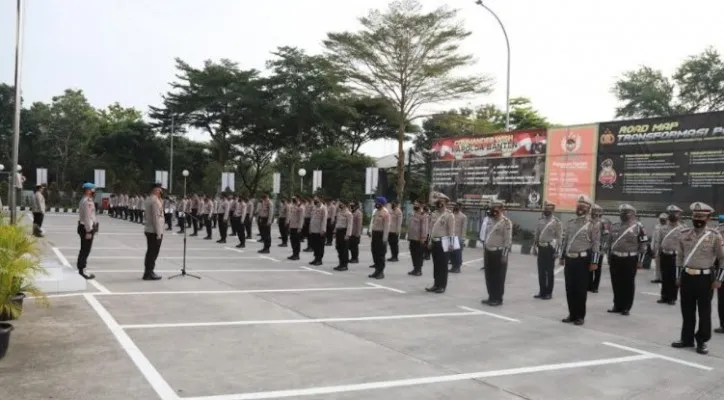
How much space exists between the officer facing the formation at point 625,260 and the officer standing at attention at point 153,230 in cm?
702

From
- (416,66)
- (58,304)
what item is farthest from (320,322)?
(416,66)

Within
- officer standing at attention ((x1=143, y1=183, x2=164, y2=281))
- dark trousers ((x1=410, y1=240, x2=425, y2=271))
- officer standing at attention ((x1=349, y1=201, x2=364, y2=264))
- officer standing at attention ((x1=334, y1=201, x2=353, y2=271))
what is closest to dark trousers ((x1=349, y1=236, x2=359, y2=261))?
officer standing at attention ((x1=349, y1=201, x2=364, y2=264))

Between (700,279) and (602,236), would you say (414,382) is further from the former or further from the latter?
(602,236)

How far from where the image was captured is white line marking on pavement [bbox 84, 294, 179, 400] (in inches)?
175

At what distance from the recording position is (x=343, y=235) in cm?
1304

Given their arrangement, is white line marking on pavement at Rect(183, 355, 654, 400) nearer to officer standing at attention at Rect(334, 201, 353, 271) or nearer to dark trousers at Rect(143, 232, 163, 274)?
dark trousers at Rect(143, 232, 163, 274)

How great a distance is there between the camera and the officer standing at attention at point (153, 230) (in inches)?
393

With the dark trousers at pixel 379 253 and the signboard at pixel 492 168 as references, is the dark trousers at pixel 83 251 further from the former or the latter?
the signboard at pixel 492 168

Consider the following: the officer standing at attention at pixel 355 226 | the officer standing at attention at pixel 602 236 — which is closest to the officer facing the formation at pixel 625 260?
the officer standing at attention at pixel 602 236

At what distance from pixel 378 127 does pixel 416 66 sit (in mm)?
14673

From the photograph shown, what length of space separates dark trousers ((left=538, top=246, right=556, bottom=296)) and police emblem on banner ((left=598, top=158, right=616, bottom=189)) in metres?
7.09

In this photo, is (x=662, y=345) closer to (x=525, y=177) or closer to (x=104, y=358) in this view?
(x=104, y=358)

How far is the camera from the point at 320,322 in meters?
7.19

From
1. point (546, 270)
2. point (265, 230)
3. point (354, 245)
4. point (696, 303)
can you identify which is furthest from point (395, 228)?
point (696, 303)
